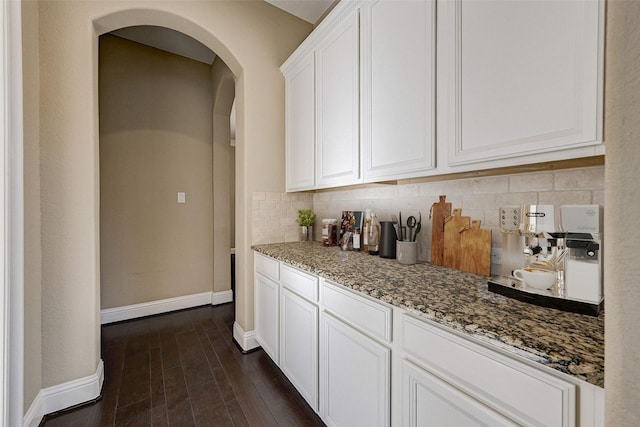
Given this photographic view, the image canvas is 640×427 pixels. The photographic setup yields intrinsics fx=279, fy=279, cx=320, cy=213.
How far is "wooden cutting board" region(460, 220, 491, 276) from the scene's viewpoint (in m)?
1.24

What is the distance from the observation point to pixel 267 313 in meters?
2.05

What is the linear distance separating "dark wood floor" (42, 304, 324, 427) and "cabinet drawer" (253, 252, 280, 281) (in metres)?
0.68

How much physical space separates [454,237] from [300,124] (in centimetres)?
145

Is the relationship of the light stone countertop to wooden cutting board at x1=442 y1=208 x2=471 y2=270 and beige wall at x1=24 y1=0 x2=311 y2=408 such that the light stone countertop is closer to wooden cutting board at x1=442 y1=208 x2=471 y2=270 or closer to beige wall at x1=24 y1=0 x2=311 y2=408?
wooden cutting board at x1=442 y1=208 x2=471 y2=270

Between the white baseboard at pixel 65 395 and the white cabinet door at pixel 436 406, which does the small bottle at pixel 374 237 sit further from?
the white baseboard at pixel 65 395

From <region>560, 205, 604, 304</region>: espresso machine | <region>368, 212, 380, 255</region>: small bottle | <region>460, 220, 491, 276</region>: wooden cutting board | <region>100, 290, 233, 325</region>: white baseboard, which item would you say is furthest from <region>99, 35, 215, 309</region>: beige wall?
<region>560, 205, 604, 304</region>: espresso machine

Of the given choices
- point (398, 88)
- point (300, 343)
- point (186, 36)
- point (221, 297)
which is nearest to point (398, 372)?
point (300, 343)

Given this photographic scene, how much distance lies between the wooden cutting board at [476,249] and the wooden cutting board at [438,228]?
4.7 inches

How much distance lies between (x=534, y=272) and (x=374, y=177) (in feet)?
2.83

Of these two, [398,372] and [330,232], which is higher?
[330,232]

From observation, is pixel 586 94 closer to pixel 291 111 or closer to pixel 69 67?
pixel 291 111

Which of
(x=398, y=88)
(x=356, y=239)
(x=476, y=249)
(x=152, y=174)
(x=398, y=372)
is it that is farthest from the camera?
(x=152, y=174)

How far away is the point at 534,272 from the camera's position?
90 centimetres

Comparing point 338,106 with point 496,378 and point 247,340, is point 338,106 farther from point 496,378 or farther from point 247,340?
point 247,340
